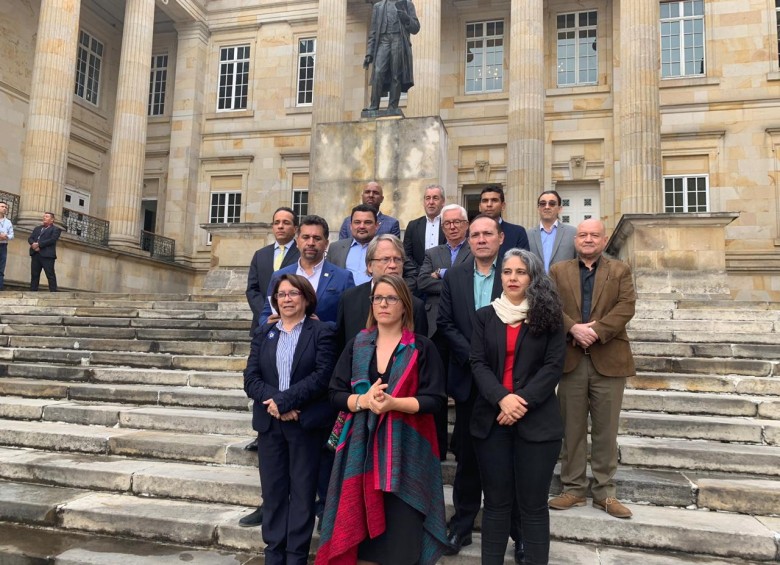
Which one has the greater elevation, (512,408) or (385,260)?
(385,260)

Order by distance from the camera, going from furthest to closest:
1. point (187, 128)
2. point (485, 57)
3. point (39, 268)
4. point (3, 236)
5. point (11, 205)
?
point (187, 128) → point (485, 57) → point (11, 205) → point (39, 268) → point (3, 236)

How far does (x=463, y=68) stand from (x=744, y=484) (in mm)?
20285

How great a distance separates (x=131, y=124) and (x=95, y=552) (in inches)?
761

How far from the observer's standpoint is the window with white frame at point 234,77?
24438 millimetres

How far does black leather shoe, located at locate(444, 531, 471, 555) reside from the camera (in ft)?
11.1

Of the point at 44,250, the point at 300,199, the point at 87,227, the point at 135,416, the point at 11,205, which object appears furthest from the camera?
the point at 300,199

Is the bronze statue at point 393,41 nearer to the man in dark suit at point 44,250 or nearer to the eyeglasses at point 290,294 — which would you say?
the eyeglasses at point 290,294

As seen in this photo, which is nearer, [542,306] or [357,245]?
[542,306]

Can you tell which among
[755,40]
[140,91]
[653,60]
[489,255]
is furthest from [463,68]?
[489,255]

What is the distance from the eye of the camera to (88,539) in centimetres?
384

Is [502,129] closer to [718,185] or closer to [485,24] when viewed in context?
[485,24]

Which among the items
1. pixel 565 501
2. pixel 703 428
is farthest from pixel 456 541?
pixel 703 428

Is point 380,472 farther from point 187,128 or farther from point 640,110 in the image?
point 187,128

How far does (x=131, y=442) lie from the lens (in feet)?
16.4
